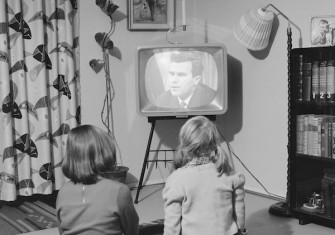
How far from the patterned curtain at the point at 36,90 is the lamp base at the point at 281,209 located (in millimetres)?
1479

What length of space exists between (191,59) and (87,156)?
1.92 m

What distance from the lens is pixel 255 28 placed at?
10.3 ft

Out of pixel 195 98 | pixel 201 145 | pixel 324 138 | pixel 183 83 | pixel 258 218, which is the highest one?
pixel 183 83

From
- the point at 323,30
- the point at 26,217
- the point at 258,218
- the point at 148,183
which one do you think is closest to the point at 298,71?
the point at 323,30

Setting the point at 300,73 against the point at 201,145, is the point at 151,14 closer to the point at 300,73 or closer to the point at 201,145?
the point at 300,73

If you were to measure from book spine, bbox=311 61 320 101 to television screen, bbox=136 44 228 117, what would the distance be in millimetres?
696

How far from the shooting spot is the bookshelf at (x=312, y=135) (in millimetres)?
2691

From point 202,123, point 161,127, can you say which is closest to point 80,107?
point 161,127

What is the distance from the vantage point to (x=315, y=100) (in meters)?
2.75

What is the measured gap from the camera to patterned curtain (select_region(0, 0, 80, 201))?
123 inches

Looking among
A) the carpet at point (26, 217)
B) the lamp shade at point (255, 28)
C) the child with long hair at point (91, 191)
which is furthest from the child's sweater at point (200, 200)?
the lamp shade at point (255, 28)

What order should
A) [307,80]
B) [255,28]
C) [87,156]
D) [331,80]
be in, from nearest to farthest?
[87,156]
[331,80]
[307,80]
[255,28]

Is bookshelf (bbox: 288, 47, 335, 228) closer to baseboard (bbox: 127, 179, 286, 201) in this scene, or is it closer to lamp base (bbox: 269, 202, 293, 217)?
lamp base (bbox: 269, 202, 293, 217)

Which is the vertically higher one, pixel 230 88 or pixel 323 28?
pixel 323 28
